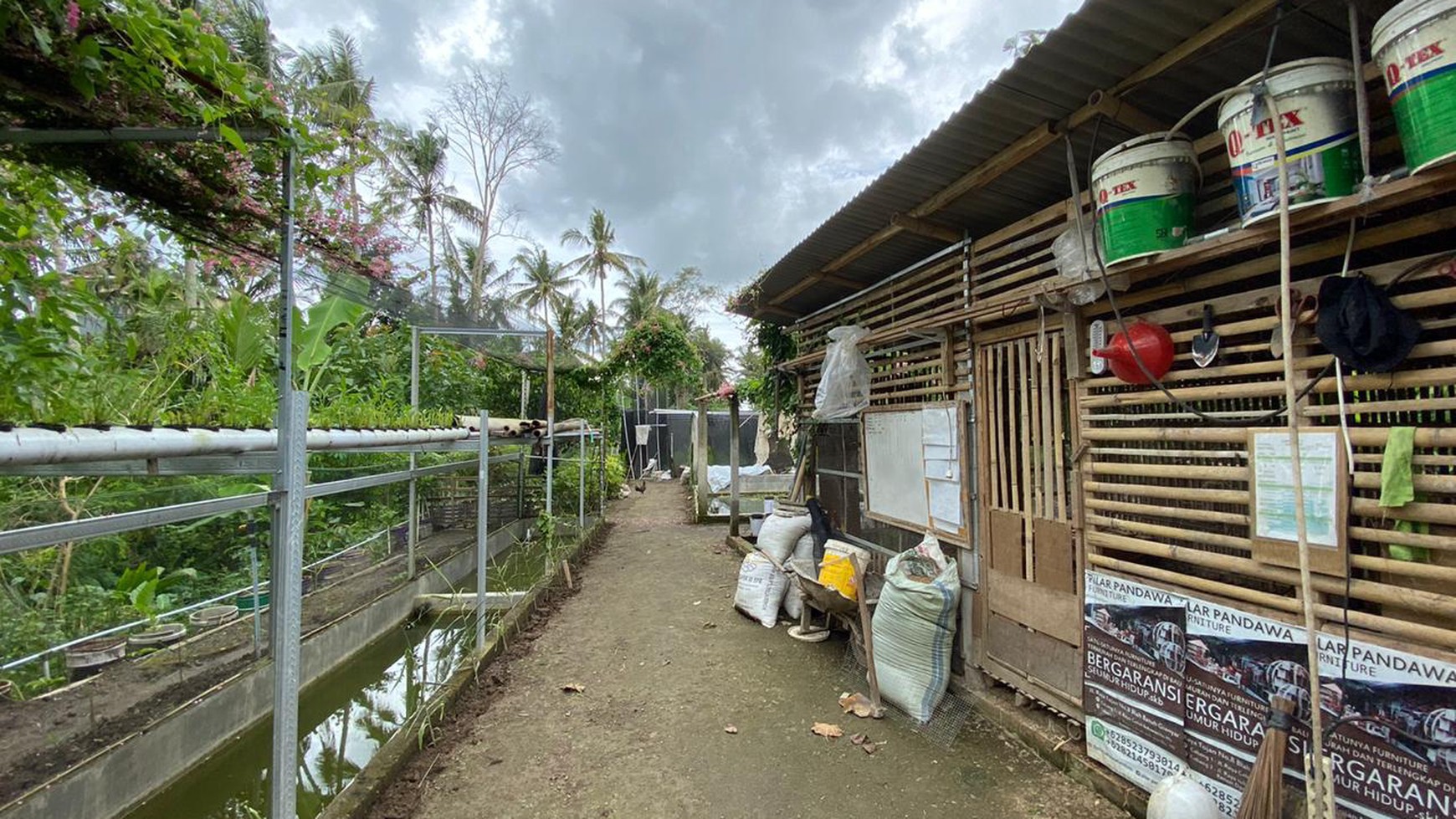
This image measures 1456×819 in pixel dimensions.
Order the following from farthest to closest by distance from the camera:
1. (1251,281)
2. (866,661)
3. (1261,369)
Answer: (866,661)
(1251,281)
(1261,369)

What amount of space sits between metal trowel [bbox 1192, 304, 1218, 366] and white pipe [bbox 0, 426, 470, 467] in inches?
137

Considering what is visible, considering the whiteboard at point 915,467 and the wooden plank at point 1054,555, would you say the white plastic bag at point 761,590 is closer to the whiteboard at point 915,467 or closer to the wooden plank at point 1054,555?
the whiteboard at point 915,467

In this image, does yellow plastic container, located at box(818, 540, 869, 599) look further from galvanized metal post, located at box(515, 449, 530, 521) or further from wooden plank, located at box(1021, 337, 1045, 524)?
galvanized metal post, located at box(515, 449, 530, 521)

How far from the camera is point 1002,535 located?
3324mm

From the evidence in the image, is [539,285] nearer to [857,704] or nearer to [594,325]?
Result: [594,325]

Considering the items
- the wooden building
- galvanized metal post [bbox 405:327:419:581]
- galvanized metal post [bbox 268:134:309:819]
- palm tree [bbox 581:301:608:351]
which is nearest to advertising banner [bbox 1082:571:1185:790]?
the wooden building

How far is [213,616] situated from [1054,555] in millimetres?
5229

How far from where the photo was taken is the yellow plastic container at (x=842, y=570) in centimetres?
392

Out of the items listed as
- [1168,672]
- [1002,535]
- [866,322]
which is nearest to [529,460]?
[866,322]

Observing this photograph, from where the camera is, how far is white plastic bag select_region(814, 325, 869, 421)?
461cm

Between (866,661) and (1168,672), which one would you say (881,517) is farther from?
(1168,672)

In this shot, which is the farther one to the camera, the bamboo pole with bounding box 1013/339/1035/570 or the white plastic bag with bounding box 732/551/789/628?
the white plastic bag with bounding box 732/551/789/628

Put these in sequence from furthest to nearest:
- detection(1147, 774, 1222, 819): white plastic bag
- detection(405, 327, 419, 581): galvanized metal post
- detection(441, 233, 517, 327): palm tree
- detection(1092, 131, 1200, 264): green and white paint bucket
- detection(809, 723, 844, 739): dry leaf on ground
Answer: detection(441, 233, 517, 327): palm tree
detection(405, 327, 419, 581): galvanized metal post
detection(809, 723, 844, 739): dry leaf on ground
detection(1092, 131, 1200, 264): green and white paint bucket
detection(1147, 774, 1222, 819): white plastic bag

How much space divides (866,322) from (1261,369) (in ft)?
9.75
